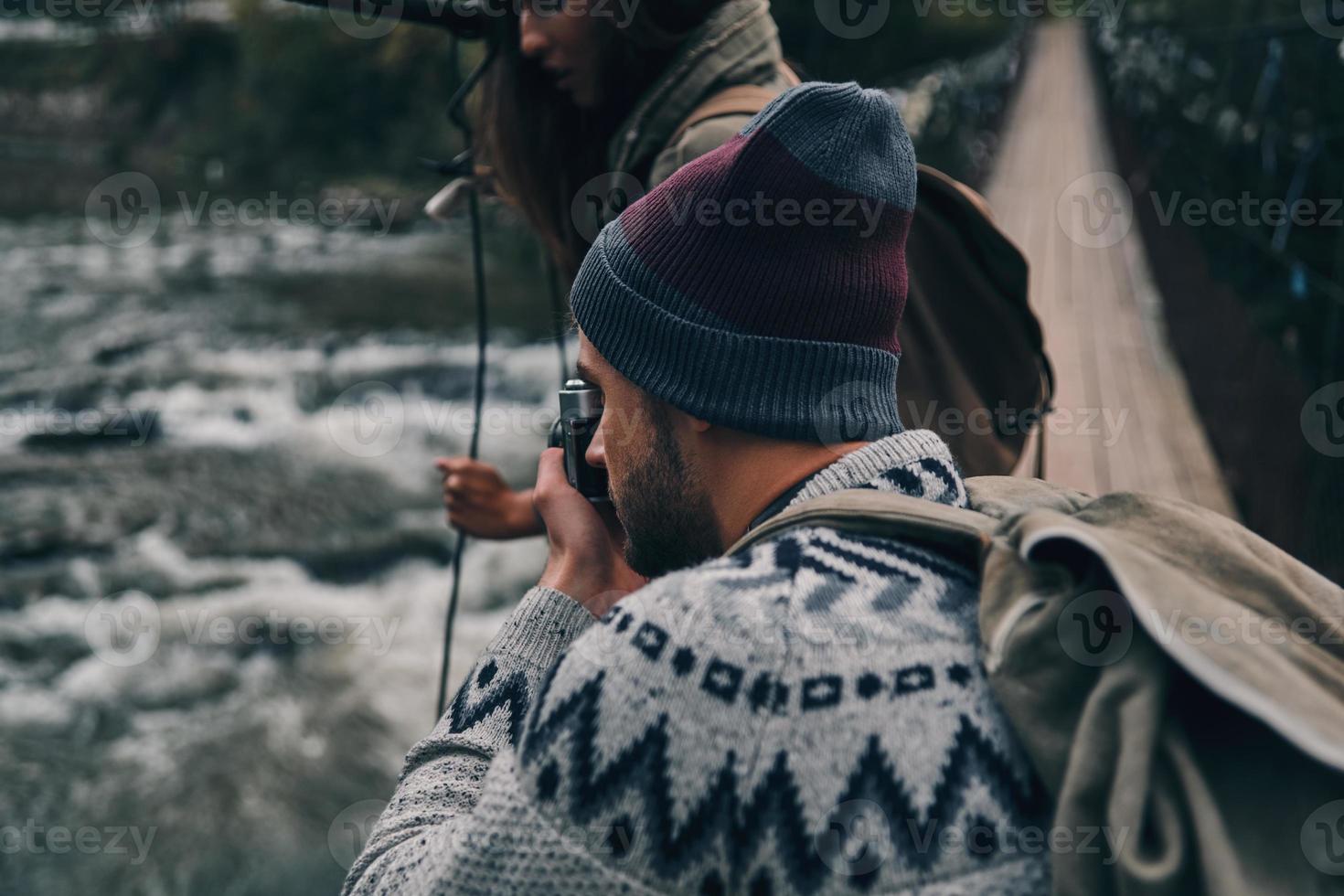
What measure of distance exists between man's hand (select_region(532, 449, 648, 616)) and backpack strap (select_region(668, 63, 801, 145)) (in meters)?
0.76

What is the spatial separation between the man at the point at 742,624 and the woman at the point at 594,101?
2.15 feet

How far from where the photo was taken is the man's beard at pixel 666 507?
139 centimetres

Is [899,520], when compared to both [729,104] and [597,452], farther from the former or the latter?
[729,104]

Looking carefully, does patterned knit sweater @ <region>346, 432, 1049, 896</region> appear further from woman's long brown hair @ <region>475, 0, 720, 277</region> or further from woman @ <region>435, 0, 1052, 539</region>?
woman's long brown hair @ <region>475, 0, 720, 277</region>

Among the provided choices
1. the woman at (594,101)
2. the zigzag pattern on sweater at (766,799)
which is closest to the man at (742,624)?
the zigzag pattern on sweater at (766,799)

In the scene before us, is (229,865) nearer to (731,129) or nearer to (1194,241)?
(731,129)

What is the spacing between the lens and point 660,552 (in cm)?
143

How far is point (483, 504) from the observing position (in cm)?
265

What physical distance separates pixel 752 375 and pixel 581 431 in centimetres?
30

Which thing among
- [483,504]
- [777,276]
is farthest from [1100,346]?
[777,276]

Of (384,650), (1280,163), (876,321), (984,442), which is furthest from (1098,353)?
(876,321)

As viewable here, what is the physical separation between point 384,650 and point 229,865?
1.76m

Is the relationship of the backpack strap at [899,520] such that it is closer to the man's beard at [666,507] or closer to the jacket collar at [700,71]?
the man's beard at [666,507]

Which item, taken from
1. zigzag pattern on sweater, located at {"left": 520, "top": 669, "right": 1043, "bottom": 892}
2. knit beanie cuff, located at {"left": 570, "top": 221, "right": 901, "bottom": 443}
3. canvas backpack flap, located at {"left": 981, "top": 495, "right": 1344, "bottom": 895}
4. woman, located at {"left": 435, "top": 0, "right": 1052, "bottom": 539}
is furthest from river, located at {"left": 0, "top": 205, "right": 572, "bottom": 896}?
canvas backpack flap, located at {"left": 981, "top": 495, "right": 1344, "bottom": 895}
